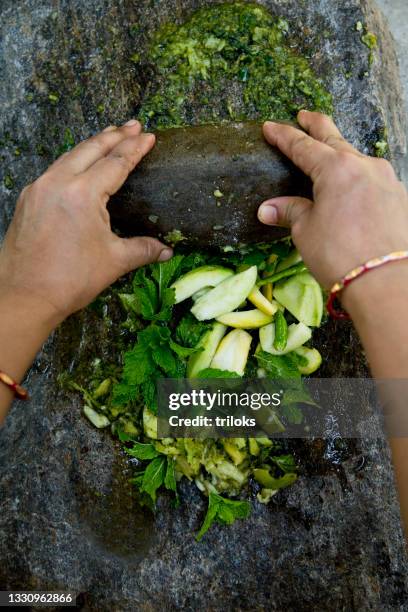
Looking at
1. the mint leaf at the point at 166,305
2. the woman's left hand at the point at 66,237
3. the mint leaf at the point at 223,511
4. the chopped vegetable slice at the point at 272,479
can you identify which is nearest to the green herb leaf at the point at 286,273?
the mint leaf at the point at 166,305

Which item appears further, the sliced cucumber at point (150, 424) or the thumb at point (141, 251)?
the sliced cucumber at point (150, 424)

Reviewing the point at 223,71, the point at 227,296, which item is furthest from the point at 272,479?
the point at 223,71

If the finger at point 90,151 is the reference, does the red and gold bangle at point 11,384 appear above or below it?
below

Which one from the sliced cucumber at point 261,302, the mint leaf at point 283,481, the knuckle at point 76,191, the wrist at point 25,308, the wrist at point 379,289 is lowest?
the mint leaf at point 283,481

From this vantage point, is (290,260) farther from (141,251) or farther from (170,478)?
(170,478)

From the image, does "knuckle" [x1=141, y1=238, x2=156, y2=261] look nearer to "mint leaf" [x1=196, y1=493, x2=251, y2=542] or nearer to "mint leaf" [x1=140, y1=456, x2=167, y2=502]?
"mint leaf" [x1=140, y1=456, x2=167, y2=502]

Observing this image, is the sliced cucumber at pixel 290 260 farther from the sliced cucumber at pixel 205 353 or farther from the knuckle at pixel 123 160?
the knuckle at pixel 123 160

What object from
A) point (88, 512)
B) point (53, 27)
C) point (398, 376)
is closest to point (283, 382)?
point (398, 376)

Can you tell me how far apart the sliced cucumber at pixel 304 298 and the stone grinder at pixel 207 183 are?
0.23m

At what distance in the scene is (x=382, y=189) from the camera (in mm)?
1697

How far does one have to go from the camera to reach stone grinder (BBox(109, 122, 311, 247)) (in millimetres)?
2035

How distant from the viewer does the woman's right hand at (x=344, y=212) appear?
64.2 inches

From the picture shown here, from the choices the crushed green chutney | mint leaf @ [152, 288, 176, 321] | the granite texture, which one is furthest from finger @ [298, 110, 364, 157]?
the granite texture

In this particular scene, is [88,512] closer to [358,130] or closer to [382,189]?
[382,189]
